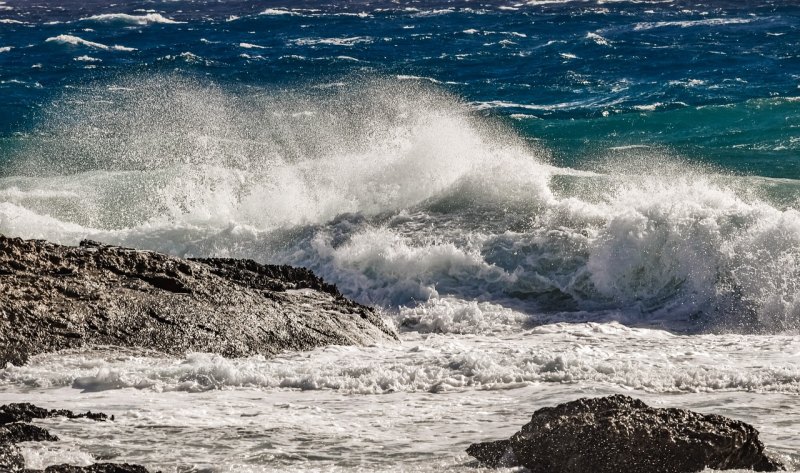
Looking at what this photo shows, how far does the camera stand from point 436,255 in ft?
45.0

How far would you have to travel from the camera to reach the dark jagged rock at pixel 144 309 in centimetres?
873

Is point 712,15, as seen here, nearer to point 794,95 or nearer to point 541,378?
point 794,95

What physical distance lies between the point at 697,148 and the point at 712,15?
50.0 ft

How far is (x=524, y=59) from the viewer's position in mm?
30594

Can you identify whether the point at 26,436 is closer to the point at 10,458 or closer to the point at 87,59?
the point at 10,458

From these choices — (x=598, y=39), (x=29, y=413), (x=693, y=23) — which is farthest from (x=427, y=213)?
(x=693, y=23)

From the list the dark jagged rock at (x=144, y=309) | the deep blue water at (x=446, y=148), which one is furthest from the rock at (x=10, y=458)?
the deep blue water at (x=446, y=148)

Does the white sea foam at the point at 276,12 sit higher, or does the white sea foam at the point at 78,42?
the white sea foam at the point at 276,12

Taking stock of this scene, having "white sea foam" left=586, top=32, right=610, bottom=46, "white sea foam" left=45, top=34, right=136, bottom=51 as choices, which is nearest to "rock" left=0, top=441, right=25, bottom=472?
"white sea foam" left=586, top=32, right=610, bottom=46

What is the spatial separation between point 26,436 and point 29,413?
1.54ft

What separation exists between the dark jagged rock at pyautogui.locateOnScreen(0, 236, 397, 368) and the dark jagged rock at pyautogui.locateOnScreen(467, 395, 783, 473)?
Result: 3.28 m

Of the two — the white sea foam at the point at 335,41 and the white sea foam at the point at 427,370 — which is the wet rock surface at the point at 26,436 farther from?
the white sea foam at the point at 335,41

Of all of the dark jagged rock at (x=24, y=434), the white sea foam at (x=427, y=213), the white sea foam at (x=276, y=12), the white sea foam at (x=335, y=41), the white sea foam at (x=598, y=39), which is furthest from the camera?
the white sea foam at (x=276, y=12)

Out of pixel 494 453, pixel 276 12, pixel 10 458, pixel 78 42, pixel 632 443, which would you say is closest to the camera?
pixel 632 443
